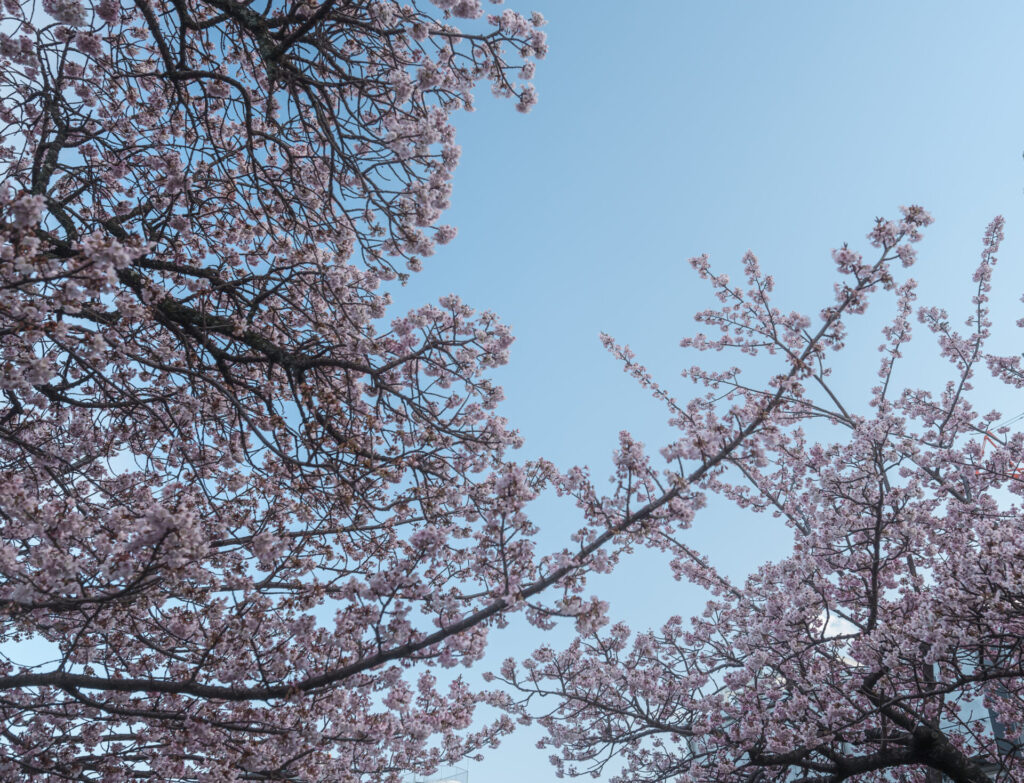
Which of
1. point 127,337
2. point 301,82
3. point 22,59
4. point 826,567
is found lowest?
point 826,567

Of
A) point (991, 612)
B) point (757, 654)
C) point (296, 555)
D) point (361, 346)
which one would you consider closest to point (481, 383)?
point (361, 346)

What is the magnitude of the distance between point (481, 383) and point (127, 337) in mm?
3426

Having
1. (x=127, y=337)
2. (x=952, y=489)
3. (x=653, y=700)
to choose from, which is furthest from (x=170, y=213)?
(x=952, y=489)

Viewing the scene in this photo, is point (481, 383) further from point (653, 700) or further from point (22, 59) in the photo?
point (653, 700)

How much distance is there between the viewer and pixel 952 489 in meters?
9.20

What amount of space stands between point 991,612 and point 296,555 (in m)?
6.55

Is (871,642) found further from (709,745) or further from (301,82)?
(301,82)

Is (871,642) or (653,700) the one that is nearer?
(871,642)

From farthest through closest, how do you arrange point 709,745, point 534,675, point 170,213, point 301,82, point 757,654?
1. point 534,675
2. point 709,745
3. point 757,654
4. point 170,213
5. point 301,82

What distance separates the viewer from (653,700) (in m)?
9.66

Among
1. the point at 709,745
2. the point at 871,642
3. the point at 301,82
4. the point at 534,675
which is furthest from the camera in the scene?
the point at 534,675

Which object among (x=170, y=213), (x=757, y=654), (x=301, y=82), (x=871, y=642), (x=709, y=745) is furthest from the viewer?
(x=709, y=745)

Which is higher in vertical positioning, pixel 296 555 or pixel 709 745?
pixel 296 555

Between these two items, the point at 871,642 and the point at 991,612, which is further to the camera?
the point at 871,642
